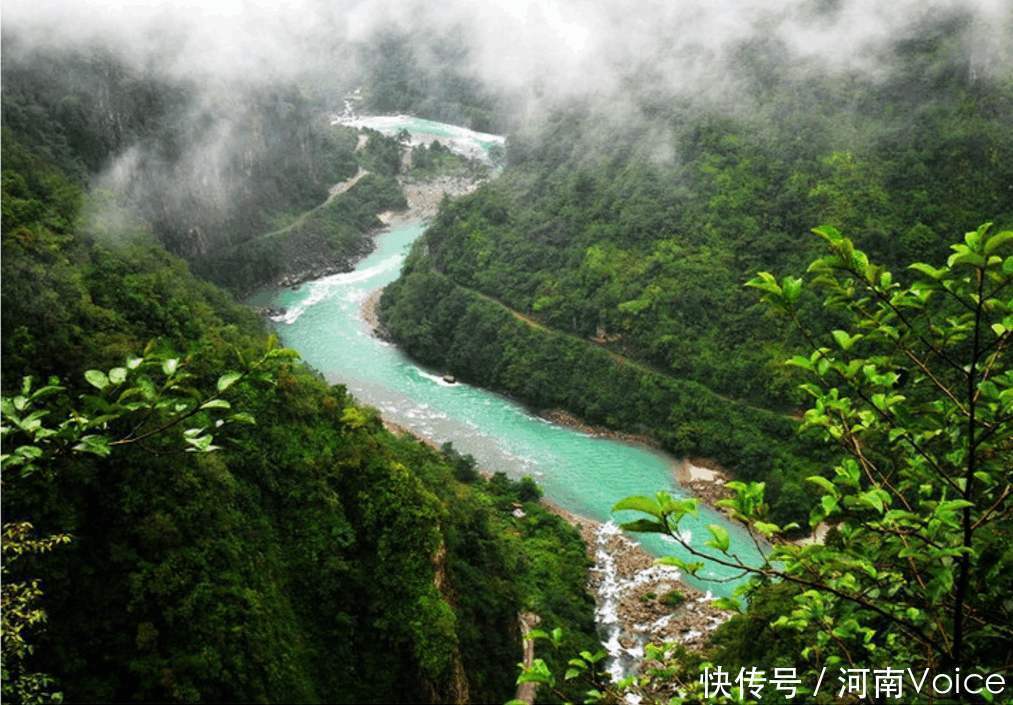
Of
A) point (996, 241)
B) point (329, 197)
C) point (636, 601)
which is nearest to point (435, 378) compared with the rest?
point (636, 601)

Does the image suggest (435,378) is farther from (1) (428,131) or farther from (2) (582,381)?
(1) (428,131)

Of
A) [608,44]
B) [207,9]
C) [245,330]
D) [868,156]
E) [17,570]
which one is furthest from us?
[207,9]

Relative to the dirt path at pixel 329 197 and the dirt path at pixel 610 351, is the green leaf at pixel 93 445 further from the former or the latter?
the dirt path at pixel 329 197

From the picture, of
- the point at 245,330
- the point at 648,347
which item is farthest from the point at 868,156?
the point at 245,330

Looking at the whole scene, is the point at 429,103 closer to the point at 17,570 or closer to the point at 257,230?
the point at 257,230

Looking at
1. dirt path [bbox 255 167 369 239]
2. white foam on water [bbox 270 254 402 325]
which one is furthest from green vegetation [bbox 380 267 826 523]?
dirt path [bbox 255 167 369 239]

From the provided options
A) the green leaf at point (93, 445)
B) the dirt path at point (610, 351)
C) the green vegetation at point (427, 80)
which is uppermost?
the green vegetation at point (427, 80)

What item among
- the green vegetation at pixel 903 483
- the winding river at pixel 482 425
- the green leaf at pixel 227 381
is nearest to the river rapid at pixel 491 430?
the winding river at pixel 482 425
